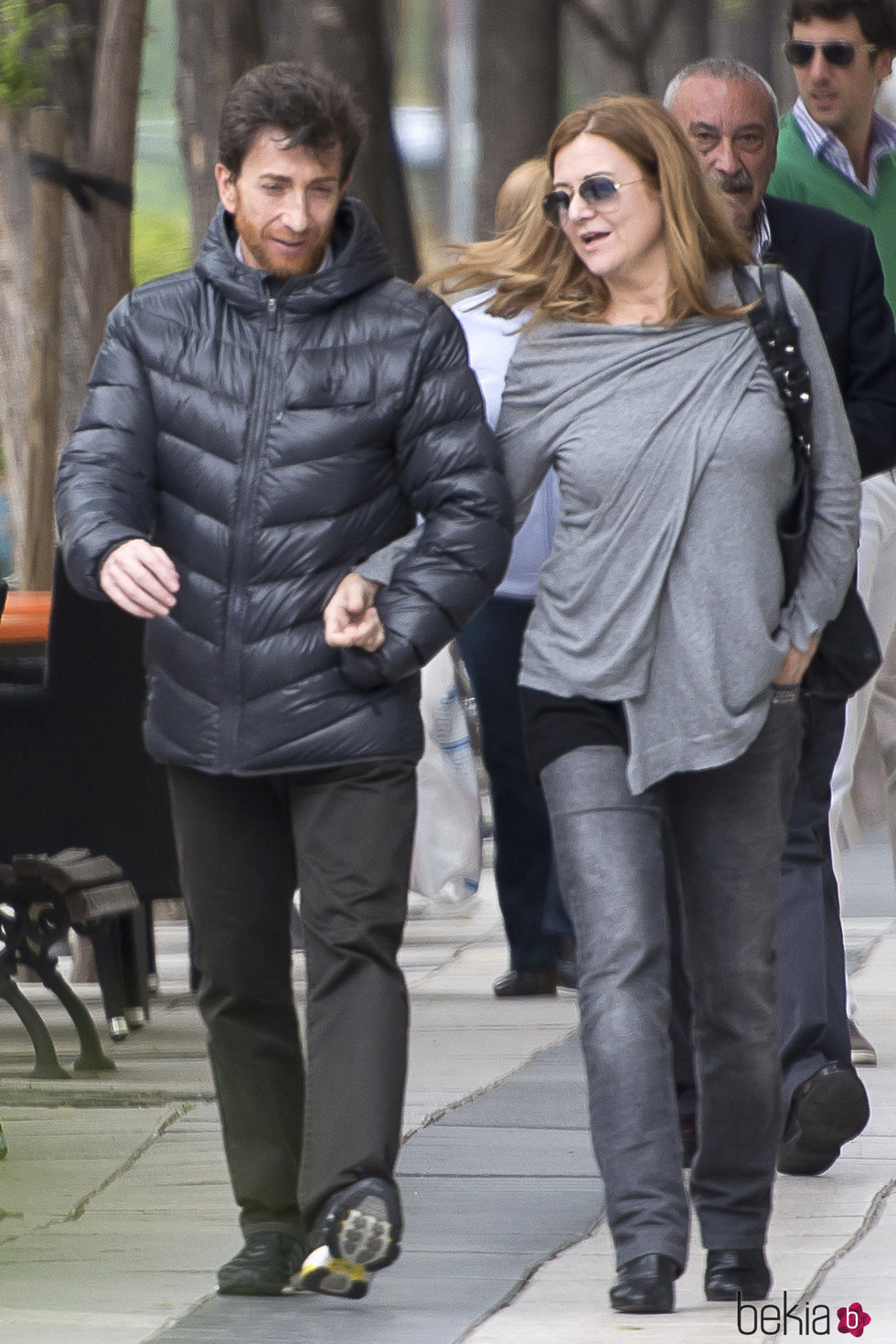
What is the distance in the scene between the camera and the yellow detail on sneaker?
421 centimetres

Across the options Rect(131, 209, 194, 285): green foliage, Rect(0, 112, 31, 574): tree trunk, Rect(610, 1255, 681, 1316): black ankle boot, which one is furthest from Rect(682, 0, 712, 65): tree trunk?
Rect(610, 1255, 681, 1316): black ankle boot

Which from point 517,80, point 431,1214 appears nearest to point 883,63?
point 431,1214

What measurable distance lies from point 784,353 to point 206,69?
6.99m

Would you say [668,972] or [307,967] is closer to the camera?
[668,972]

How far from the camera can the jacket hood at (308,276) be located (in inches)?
174

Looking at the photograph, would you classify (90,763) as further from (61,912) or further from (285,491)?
(285,491)

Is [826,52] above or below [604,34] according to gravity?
above

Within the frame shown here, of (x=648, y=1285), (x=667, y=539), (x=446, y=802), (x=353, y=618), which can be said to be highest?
(x=667, y=539)

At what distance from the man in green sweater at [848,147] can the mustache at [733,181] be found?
2.69 feet

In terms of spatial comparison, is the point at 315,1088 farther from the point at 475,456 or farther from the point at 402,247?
the point at 402,247

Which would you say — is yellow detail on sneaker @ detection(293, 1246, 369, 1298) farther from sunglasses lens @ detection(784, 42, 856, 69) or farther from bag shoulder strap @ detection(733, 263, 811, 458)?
sunglasses lens @ detection(784, 42, 856, 69)

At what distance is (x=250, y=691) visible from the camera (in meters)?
4.36

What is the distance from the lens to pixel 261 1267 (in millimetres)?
4453

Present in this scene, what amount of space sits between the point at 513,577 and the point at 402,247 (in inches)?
247
